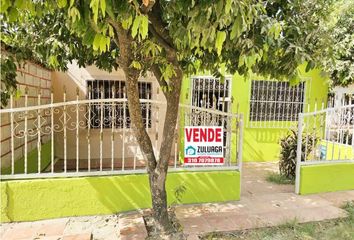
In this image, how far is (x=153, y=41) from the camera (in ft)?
9.36

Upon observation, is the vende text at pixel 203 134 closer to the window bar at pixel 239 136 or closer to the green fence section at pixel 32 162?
the window bar at pixel 239 136

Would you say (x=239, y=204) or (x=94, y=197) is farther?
(x=239, y=204)

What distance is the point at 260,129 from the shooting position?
7.97 meters

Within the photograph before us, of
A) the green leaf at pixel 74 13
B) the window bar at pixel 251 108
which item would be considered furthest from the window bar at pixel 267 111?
the green leaf at pixel 74 13

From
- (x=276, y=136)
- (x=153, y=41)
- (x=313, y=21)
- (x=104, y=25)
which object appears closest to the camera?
(x=104, y=25)

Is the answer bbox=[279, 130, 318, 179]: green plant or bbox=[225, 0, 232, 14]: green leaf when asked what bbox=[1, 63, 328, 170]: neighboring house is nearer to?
bbox=[279, 130, 318, 179]: green plant

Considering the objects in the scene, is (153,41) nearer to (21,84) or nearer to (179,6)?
(179,6)

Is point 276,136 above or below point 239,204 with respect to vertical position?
above

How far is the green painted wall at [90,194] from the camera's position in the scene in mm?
3809

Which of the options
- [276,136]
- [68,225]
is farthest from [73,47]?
[276,136]

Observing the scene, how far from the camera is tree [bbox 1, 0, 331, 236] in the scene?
6.72ft

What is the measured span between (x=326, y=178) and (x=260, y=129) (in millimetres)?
2838

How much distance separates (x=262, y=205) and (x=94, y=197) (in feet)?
8.65

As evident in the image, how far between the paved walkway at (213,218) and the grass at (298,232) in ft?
0.44
